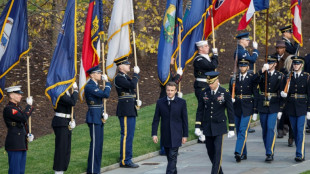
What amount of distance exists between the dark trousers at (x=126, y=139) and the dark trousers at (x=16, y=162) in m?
2.70

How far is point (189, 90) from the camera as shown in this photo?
2803 centimetres

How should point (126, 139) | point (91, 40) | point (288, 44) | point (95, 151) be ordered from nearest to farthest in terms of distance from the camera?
point (95, 151)
point (91, 40)
point (126, 139)
point (288, 44)

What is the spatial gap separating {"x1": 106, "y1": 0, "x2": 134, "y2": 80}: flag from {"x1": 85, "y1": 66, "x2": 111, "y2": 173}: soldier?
1204 millimetres

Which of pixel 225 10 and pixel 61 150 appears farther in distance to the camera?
pixel 225 10

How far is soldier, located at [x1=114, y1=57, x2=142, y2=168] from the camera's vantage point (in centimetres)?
1549

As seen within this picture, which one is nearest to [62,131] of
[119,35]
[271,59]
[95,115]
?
[95,115]

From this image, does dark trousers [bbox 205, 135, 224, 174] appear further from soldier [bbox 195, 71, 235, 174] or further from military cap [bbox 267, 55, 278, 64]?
military cap [bbox 267, 55, 278, 64]

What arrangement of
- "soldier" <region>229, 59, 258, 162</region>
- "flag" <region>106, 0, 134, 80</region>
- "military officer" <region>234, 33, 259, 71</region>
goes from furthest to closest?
"military officer" <region>234, 33, 259, 71</region> < "flag" <region>106, 0, 134, 80</region> < "soldier" <region>229, 59, 258, 162</region>

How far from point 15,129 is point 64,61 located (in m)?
1.81

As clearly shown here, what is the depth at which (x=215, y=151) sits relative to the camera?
13.5 m

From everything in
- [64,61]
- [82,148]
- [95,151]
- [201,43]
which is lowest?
[82,148]

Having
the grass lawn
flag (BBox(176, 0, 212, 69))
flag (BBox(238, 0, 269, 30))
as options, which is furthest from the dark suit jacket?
flag (BBox(238, 0, 269, 30))

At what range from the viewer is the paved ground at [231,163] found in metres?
14.3

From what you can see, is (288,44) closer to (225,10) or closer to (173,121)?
(225,10)
